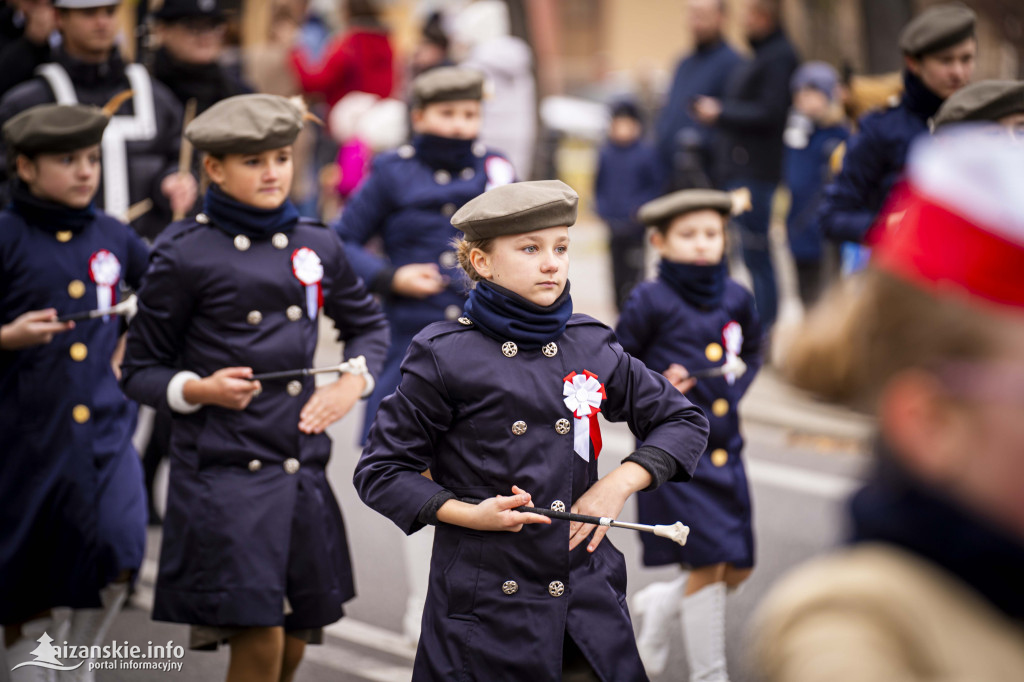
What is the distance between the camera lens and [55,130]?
476 cm

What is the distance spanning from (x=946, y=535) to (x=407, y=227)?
4440mm

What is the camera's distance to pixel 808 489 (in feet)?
25.3

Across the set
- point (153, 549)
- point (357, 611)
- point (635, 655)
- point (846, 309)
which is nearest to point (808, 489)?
point (357, 611)

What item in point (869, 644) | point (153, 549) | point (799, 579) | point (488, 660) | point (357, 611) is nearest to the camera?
point (869, 644)

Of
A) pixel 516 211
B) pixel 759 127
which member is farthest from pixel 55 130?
pixel 759 127

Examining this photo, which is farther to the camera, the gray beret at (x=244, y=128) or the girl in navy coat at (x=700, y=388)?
the girl in navy coat at (x=700, y=388)

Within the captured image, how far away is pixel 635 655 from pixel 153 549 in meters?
3.81

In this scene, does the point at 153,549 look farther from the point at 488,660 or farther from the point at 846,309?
the point at 846,309

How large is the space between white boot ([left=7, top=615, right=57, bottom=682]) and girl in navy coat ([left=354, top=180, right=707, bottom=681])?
5.84ft

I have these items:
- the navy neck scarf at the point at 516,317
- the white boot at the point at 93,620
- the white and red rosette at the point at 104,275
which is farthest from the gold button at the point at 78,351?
the navy neck scarf at the point at 516,317

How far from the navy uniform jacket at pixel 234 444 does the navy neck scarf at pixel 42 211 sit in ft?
2.26

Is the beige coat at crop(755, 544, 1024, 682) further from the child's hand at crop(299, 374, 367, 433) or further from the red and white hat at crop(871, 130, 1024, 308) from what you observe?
the child's hand at crop(299, 374, 367, 433)

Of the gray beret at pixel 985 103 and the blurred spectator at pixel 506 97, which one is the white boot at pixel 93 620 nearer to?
the gray beret at pixel 985 103

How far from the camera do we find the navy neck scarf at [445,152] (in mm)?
5836
